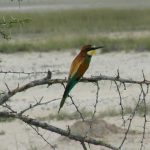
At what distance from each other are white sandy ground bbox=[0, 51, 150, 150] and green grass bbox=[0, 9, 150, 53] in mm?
1205

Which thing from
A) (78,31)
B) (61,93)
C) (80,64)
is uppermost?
(80,64)

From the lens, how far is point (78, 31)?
119ft

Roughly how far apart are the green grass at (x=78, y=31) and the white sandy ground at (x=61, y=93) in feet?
3.95

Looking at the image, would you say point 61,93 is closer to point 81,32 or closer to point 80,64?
point 80,64

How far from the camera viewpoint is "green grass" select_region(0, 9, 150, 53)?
2858cm

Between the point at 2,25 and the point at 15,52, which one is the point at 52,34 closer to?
the point at 15,52

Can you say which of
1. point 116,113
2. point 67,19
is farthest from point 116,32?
point 116,113

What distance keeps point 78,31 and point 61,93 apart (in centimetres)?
1848

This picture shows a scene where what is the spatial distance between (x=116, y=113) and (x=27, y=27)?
23.1 m

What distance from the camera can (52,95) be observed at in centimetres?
1789

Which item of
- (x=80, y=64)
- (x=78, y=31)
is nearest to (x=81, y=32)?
(x=78, y=31)

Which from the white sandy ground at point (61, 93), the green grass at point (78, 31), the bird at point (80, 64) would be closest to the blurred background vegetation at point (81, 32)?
the green grass at point (78, 31)

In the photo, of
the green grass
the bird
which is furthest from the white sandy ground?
the green grass

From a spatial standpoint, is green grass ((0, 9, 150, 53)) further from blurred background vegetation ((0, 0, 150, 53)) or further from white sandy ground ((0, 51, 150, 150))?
white sandy ground ((0, 51, 150, 150))
